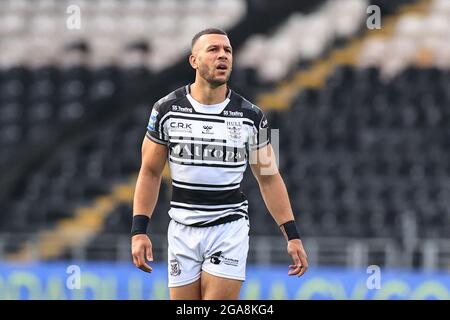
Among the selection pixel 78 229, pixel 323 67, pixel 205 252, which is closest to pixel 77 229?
pixel 78 229

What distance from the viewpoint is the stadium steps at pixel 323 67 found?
21.2 m

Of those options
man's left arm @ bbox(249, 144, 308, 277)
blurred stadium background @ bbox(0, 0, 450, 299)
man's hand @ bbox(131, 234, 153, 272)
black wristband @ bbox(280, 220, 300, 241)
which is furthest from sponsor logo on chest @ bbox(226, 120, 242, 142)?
blurred stadium background @ bbox(0, 0, 450, 299)

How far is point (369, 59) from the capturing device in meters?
21.6

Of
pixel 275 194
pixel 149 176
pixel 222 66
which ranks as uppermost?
pixel 222 66

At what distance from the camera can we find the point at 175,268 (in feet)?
21.3

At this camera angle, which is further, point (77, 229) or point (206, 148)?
point (77, 229)

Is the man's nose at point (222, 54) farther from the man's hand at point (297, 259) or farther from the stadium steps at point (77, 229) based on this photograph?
the stadium steps at point (77, 229)

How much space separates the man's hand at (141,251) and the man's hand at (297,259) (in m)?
0.76

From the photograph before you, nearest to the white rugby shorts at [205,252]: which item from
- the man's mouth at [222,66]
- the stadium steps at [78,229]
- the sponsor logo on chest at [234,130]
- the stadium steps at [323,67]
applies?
the sponsor logo on chest at [234,130]

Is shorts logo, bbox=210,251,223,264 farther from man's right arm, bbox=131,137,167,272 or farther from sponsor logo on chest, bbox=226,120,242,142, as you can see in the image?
sponsor logo on chest, bbox=226,120,242,142

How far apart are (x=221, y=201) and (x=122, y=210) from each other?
12.2 meters

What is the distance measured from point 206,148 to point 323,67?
15.7 m

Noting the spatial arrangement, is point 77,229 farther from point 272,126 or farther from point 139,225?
point 139,225

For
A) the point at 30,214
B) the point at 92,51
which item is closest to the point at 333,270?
the point at 30,214
